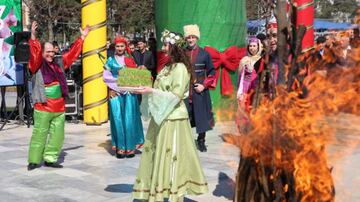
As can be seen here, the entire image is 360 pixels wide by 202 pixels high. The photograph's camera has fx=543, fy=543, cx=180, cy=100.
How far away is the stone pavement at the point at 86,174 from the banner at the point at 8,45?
6.55ft

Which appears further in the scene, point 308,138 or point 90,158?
point 90,158

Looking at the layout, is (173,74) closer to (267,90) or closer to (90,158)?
(267,90)

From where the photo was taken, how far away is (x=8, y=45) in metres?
11.2

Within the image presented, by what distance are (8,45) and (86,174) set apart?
540cm

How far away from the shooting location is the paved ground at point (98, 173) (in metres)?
5.72

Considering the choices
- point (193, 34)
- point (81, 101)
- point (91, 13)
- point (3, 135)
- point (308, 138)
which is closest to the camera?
point (308, 138)

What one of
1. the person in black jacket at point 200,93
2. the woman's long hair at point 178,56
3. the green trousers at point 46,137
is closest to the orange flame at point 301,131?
the woman's long hair at point 178,56

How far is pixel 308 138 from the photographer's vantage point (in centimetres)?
318

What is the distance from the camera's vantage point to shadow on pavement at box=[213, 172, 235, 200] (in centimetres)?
568

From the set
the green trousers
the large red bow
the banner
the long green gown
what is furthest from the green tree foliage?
the long green gown

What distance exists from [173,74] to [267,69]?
1801mm

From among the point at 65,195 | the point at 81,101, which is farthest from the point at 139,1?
the point at 65,195

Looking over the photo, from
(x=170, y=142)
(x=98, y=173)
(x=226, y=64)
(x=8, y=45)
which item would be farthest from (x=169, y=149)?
(x=8, y=45)

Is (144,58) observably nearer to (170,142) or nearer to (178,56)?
(178,56)
